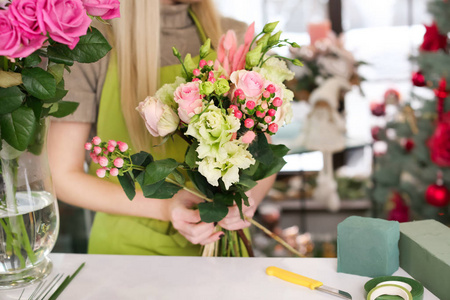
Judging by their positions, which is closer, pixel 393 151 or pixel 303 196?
pixel 393 151

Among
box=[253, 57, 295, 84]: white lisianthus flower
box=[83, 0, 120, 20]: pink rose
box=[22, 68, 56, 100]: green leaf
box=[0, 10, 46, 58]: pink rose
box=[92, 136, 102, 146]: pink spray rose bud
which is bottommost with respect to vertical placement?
box=[92, 136, 102, 146]: pink spray rose bud

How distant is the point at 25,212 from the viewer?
1001 millimetres

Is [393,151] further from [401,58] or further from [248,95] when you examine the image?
[248,95]

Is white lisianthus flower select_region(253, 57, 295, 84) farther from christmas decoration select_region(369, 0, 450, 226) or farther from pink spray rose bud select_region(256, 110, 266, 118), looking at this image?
christmas decoration select_region(369, 0, 450, 226)

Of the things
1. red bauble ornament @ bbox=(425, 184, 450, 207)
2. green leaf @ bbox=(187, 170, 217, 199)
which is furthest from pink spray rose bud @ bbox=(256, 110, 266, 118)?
red bauble ornament @ bbox=(425, 184, 450, 207)

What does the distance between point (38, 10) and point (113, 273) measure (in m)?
0.56

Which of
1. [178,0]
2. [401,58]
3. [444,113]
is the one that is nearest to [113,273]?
[178,0]

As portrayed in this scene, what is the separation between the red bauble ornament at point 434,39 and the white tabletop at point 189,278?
6.86 ft

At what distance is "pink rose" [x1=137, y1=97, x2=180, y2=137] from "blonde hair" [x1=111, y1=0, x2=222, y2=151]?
0.27 meters

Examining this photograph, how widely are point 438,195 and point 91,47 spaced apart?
233 cm

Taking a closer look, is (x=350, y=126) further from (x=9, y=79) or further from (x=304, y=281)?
(x=9, y=79)

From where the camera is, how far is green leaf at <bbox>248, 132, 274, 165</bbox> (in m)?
1.08

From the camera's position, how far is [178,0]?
1405 mm

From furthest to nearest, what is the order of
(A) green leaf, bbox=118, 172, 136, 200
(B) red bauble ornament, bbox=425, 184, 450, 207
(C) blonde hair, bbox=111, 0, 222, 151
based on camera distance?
(B) red bauble ornament, bbox=425, 184, 450, 207
(C) blonde hair, bbox=111, 0, 222, 151
(A) green leaf, bbox=118, 172, 136, 200
